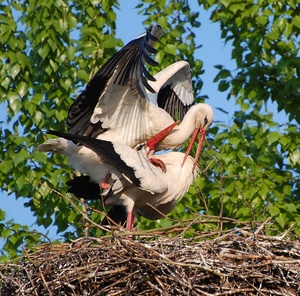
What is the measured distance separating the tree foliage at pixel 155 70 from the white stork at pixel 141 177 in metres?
1.02

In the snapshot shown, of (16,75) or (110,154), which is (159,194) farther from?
(16,75)

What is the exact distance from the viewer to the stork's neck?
36.4 feet

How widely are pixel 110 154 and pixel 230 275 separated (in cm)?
203

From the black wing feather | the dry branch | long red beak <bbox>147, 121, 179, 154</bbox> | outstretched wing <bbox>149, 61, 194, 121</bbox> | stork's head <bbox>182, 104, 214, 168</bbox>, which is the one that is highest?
outstretched wing <bbox>149, 61, 194, 121</bbox>

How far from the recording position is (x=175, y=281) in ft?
29.3

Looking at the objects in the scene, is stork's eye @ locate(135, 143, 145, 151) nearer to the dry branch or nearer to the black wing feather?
the black wing feather

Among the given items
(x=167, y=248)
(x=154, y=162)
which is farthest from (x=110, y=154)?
(x=167, y=248)

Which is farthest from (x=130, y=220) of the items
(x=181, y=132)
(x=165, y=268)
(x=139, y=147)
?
(x=165, y=268)

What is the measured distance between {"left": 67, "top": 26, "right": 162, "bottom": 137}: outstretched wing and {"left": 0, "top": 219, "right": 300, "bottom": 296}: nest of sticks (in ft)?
4.97

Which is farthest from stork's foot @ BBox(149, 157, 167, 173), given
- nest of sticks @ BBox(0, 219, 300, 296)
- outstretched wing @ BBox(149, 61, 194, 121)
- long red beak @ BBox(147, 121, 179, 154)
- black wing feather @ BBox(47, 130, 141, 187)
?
nest of sticks @ BBox(0, 219, 300, 296)

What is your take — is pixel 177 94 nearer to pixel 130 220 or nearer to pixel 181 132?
pixel 181 132

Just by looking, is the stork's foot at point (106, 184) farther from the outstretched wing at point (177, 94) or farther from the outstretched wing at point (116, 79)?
the outstretched wing at point (177, 94)

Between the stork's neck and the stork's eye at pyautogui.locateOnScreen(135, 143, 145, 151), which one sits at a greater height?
the stork's neck

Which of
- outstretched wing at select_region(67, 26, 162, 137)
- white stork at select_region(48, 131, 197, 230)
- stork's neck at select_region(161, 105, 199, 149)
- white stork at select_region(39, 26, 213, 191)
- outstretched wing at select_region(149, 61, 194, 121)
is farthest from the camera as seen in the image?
outstretched wing at select_region(149, 61, 194, 121)
